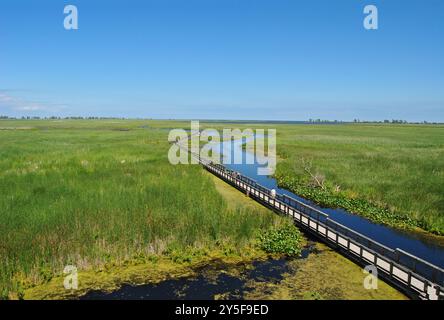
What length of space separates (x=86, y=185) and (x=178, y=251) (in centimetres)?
1424

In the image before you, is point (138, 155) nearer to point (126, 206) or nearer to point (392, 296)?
point (126, 206)

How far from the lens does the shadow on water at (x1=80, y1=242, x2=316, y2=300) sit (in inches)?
572

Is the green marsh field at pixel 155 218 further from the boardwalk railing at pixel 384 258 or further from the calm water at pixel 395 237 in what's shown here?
the calm water at pixel 395 237

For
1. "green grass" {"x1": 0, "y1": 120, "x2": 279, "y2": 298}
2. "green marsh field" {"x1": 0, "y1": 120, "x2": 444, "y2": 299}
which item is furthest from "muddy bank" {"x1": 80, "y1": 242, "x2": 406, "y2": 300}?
"green grass" {"x1": 0, "y1": 120, "x2": 279, "y2": 298}

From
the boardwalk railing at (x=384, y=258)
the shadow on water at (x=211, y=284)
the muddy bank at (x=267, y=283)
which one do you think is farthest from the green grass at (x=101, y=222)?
the boardwalk railing at (x=384, y=258)

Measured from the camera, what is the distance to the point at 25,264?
51.0ft

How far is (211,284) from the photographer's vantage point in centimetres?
1562

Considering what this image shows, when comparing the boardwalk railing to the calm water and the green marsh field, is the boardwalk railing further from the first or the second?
the calm water

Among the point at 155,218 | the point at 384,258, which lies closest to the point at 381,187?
the point at 384,258

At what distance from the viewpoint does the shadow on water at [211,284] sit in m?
14.5

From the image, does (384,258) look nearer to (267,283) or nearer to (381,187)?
(267,283)

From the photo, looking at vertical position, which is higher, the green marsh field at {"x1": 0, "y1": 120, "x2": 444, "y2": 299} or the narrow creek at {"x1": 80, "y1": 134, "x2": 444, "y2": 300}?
the green marsh field at {"x1": 0, "y1": 120, "x2": 444, "y2": 299}
